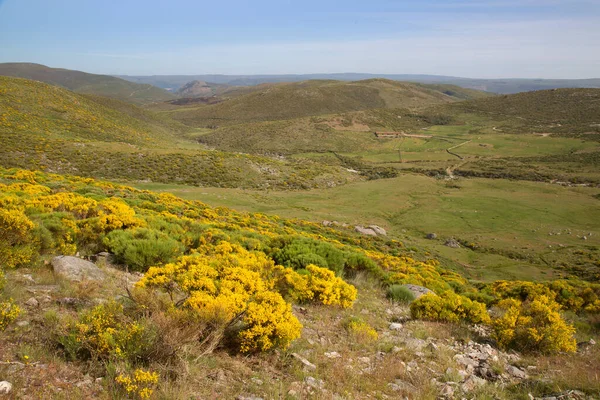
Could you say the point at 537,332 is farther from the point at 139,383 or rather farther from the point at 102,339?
the point at 102,339

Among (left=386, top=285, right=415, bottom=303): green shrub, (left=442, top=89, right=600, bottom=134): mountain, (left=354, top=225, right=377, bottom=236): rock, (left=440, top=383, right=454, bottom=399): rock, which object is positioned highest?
(left=442, top=89, right=600, bottom=134): mountain

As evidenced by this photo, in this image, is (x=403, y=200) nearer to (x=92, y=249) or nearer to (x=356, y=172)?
(x=356, y=172)

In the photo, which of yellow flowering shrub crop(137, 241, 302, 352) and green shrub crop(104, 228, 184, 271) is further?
green shrub crop(104, 228, 184, 271)

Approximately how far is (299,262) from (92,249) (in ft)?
18.2

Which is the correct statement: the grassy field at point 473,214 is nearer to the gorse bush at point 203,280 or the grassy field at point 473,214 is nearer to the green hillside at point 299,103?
the gorse bush at point 203,280

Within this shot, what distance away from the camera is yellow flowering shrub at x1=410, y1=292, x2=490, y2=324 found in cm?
742

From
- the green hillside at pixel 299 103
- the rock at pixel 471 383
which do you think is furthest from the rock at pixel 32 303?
the green hillside at pixel 299 103

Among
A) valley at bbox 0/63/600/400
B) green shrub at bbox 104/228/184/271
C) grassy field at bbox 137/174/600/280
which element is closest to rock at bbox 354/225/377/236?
valley at bbox 0/63/600/400

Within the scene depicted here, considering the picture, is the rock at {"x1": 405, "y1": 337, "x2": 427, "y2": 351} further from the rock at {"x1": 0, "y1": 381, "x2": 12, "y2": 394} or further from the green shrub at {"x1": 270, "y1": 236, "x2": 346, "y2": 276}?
the rock at {"x1": 0, "y1": 381, "x2": 12, "y2": 394}

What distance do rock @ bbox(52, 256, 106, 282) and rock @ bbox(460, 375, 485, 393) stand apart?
6314 millimetres

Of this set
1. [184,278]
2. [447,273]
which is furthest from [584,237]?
[184,278]

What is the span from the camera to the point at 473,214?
4147 cm

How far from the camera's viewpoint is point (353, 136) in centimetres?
10356

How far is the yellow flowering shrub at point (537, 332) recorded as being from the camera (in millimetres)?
6066
